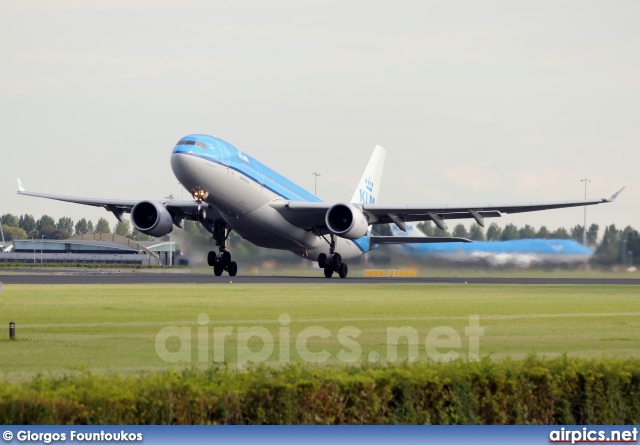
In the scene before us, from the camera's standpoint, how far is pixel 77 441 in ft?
35.5

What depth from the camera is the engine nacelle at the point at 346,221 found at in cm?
5609

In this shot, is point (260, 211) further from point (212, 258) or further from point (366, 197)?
point (366, 197)

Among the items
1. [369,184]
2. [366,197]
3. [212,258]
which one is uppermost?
[369,184]

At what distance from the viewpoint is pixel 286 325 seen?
27031 mm

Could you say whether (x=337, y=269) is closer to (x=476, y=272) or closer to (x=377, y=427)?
(x=476, y=272)

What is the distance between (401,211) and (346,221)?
480cm

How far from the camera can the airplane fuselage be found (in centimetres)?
5212

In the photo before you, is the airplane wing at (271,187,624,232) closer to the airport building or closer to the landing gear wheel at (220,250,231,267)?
the landing gear wheel at (220,250,231,267)

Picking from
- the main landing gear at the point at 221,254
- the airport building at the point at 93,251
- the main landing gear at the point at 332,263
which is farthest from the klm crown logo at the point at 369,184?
the airport building at the point at 93,251

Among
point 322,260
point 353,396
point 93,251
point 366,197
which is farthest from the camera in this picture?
point 93,251

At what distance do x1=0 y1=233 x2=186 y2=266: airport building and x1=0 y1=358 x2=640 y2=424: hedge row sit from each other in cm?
10760

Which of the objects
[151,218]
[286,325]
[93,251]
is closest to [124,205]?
[151,218]

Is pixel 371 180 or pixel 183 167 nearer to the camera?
pixel 183 167

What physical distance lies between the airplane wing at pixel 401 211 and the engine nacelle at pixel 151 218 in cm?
639
